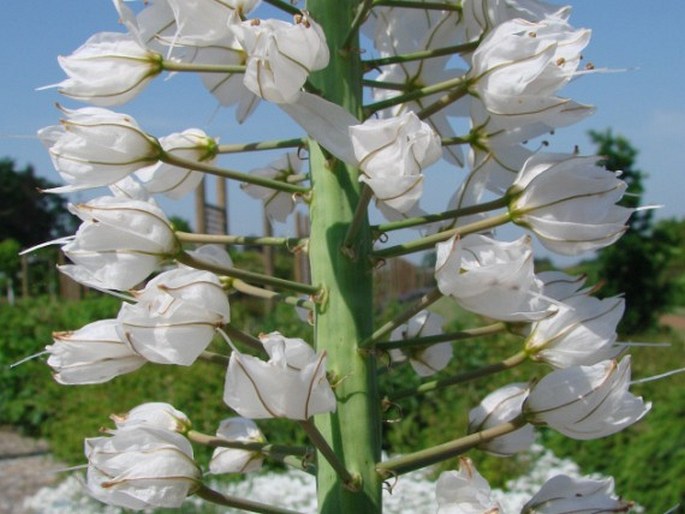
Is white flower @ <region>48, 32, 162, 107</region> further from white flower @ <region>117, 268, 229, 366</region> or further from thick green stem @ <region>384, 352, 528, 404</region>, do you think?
thick green stem @ <region>384, 352, 528, 404</region>

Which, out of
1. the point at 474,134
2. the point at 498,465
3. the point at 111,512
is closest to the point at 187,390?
the point at 111,512

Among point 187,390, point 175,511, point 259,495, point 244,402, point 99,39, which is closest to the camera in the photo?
point 244,402

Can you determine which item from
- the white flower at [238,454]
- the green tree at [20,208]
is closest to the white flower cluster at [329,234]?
the white flower at [238,454]

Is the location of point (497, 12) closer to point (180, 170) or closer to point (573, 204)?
point (573, 204)

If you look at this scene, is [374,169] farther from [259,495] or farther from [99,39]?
[259,495]

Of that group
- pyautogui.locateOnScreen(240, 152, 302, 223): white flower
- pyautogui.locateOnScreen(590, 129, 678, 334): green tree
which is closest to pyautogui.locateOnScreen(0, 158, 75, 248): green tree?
pyautogui.locateOnScreen(590, 129, 678, 334): green tree

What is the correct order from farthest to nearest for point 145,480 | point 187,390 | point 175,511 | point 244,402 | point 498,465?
point 187,390 < point 498,465 < point 175,511 < point 145,480 < point 244,402
